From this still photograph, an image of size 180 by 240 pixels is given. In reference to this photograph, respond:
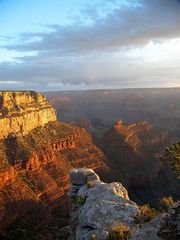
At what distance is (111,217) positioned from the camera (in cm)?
1600

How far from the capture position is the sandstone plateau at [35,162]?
2295 inches

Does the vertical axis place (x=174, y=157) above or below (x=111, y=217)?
above

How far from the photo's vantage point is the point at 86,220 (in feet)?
53.3

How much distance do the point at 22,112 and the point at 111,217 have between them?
237 feet

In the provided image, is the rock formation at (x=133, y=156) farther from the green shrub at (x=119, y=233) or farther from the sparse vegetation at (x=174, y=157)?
the green shrub at (x=119, y=233)

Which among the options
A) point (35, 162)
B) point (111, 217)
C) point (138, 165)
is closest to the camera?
point (111, 217)

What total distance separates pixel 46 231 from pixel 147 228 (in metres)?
42.6

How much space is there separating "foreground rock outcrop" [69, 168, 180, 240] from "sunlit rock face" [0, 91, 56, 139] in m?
59.0

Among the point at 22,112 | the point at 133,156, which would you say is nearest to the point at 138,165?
the point at 133,156

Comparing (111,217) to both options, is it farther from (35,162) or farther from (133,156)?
(133,156)

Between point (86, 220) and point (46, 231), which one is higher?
point (86, 220)

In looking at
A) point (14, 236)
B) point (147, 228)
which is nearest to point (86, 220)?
point (147, 228)

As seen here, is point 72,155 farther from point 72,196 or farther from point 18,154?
point 72,196

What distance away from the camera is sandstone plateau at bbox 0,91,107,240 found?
5828 centimetres
